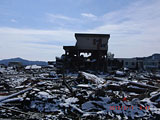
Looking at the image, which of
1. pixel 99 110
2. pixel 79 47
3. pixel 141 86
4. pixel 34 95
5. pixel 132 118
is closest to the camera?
pixel 132 118

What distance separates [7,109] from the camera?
677 cm

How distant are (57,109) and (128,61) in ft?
125

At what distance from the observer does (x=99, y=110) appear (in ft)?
23.2

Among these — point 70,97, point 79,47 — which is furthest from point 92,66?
point 70,97

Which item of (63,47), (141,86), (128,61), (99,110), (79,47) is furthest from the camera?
(128,61)

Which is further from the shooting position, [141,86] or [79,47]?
[79,47]

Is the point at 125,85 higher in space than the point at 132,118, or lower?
higher

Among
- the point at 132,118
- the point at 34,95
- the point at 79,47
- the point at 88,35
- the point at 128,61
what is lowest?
the point at 132,118

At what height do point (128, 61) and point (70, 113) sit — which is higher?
point (128, 61)

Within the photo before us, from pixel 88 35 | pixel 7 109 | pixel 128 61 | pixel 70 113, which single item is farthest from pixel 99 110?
pixel 128 61

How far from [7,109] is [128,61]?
39.8 meters

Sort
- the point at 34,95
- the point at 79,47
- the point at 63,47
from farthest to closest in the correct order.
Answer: the point at 79,47 < the point at 63,47 < the point at 34,95

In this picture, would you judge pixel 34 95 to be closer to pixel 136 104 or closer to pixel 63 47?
pixel 136 104

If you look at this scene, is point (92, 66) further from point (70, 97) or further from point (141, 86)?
point (70, 97)
